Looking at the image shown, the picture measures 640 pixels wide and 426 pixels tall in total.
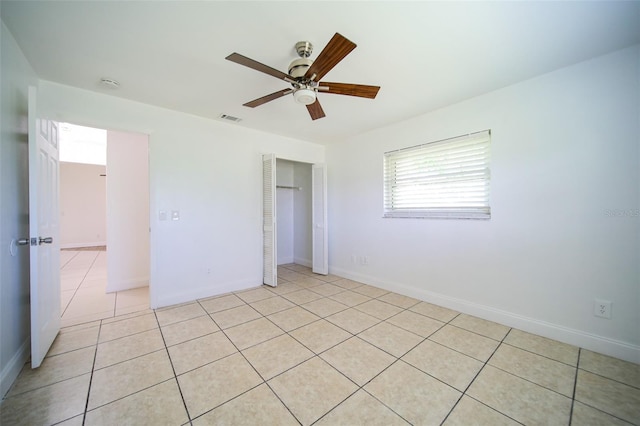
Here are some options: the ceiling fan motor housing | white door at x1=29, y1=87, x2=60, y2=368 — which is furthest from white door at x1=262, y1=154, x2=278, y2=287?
white door at x1=29, y1=87, x2=60, y2=368

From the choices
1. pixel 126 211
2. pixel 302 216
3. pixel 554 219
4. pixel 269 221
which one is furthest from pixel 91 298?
pixel 554 219

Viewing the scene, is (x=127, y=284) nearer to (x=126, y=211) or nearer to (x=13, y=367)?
(x=126, y=211)

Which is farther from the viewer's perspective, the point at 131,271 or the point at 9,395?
the point at 131,271

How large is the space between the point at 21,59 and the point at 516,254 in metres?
4.83

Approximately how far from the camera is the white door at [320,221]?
470cm

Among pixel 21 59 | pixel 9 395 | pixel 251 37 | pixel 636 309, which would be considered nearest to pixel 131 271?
pixel 9 395

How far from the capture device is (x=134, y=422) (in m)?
1.46

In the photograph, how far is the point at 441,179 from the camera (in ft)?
10.6

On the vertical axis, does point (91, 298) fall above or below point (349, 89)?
below

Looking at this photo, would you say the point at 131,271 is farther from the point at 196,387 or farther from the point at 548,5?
the point at 548,5

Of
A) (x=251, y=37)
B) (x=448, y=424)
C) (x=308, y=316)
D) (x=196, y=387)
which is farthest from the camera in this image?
(x=308, y=316)

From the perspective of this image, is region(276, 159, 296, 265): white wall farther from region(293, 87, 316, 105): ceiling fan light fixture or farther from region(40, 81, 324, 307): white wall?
region(293, 87, 316, 105): ceiling fan light fixture

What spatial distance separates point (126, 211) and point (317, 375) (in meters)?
3.89

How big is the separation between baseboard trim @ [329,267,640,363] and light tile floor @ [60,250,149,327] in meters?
3.67
